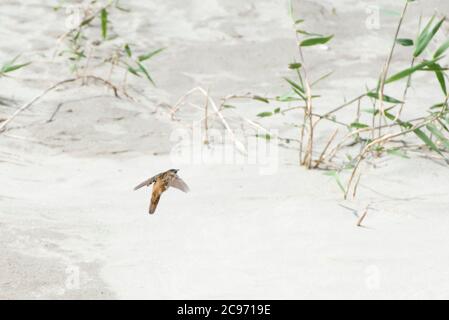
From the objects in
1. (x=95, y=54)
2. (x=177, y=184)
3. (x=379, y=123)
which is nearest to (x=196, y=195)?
(x=177, y=184)

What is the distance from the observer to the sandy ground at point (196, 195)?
70.5 inches

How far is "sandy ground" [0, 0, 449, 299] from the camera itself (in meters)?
1.79

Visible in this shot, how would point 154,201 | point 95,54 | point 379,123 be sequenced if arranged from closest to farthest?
point 154,201
point 379,123
point 95,54

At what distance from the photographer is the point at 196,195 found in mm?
2604

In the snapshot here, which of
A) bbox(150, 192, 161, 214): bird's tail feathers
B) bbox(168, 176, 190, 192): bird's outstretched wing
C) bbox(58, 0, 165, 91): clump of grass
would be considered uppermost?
bbox(168, 176, 190, 192): bird's outstretched wing

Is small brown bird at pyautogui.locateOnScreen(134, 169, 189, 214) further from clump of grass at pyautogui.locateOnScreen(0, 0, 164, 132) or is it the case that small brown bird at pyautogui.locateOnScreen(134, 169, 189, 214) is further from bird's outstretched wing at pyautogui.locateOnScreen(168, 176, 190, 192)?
clump of grass at pyautogui.locateOnScreen(0, 0, 164, 132)

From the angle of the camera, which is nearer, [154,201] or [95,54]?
[154,201]

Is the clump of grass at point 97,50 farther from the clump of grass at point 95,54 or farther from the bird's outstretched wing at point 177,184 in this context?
the bird's outstretched wing at point 177,184

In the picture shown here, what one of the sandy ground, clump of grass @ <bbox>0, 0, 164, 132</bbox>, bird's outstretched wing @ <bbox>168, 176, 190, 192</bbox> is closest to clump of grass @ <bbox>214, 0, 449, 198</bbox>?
the sandy ground

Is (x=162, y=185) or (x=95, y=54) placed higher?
(x=162, y=185)

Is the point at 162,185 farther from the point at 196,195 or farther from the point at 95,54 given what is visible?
the point at 95,54

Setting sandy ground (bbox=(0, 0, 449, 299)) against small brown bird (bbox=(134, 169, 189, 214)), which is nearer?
sandy ground (bbox=(0, 0, 449, 299))
